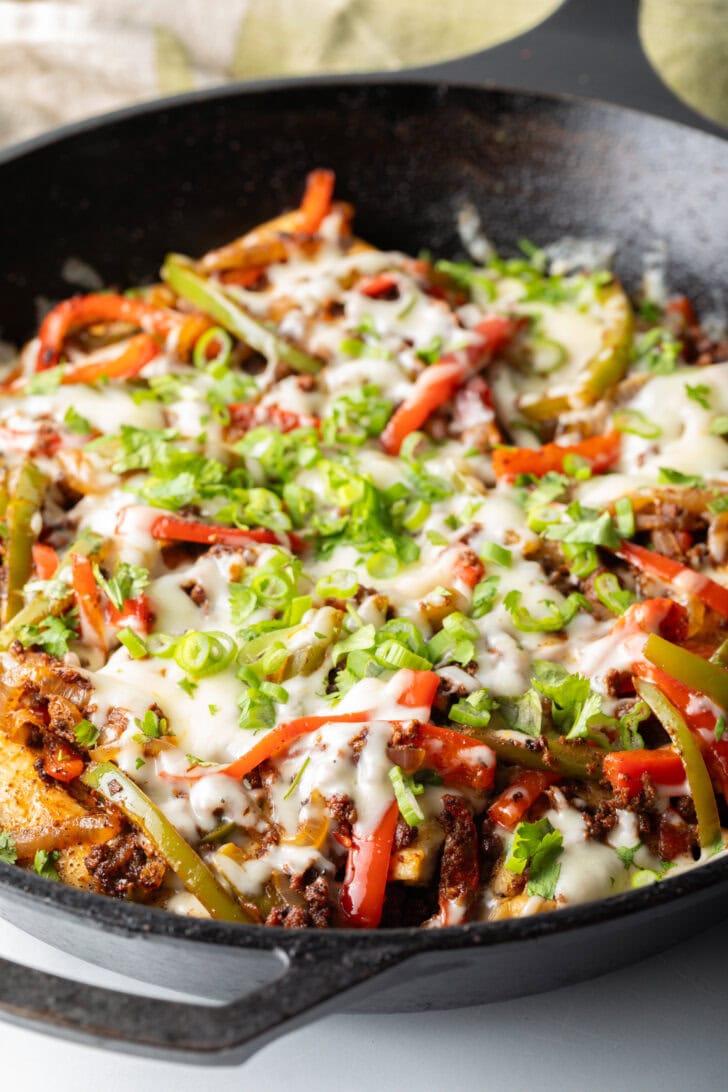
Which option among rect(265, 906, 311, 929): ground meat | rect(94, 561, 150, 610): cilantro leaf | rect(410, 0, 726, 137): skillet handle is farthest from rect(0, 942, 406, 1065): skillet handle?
rect(410, 0, 726, 137): skillet handle

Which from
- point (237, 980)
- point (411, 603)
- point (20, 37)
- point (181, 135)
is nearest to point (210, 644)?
point (411, 603)

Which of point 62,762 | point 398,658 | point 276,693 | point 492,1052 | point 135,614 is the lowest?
point 492,1052

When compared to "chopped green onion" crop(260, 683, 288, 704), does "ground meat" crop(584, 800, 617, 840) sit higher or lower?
higher

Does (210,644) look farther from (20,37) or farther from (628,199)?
(20,37)

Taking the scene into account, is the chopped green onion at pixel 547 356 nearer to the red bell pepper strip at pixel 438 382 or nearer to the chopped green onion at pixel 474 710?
the red bell pepper strip at pixel 438 382

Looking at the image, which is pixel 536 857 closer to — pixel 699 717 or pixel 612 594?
pixel 699 717

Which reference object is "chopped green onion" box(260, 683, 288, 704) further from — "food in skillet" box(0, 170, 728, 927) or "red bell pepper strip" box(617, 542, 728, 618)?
"red bell pepper strip" box(617, 542, 728, 618)

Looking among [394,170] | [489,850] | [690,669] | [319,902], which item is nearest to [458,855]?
[489,850]
